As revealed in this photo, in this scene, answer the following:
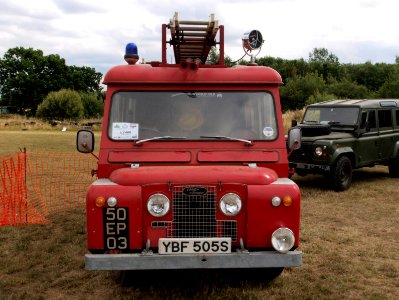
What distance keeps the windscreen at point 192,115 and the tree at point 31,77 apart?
231ft

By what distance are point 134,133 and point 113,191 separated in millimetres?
888

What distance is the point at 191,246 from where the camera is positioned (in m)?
3.79

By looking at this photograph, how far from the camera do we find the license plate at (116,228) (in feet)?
12.7

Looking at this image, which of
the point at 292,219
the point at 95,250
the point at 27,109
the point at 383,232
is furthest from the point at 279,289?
the point at 27,109

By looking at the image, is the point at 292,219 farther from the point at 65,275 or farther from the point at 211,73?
the point at 65,275

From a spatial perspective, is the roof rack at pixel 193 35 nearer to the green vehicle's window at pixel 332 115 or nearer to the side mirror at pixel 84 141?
the side mirror at pixel 84 141

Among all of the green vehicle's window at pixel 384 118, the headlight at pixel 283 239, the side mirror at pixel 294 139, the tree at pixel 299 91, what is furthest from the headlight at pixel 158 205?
the tree at pixel 299 91

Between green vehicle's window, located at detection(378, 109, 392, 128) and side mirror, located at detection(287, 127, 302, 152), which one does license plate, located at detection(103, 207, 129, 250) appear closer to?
side mirror, located at detection(287, 127, 302, 152)

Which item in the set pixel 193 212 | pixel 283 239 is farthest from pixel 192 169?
pixel 283 239

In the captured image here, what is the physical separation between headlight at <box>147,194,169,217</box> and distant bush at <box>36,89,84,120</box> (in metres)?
48.9

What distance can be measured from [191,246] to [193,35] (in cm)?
262

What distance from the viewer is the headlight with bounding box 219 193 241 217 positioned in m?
3.95

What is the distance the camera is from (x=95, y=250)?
3912 millimetres

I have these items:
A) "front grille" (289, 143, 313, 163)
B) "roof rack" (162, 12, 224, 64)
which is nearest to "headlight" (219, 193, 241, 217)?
"roof rack" (162, 12, 224, 64)
